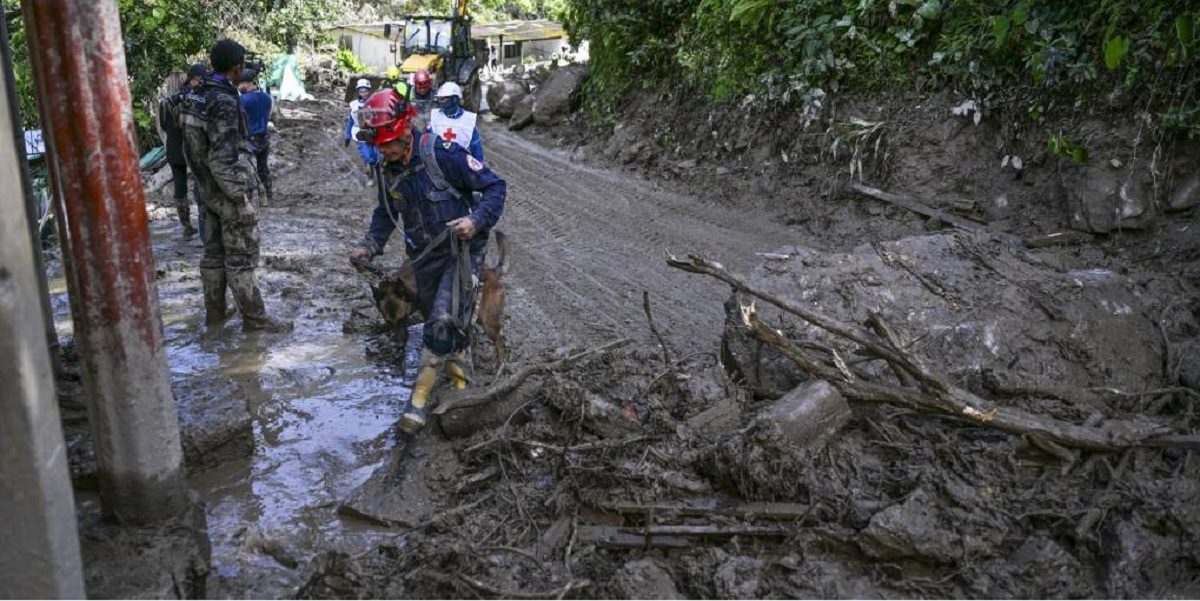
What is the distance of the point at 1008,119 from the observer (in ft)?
29.7

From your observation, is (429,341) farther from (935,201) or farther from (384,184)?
(935,201)

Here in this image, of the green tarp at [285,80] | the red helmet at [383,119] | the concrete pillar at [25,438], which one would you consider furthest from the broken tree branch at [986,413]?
the green tarp at [285,80]

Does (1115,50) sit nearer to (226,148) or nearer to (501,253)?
(501,253)

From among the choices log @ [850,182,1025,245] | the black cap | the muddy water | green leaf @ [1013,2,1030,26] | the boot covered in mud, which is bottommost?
the muddy water

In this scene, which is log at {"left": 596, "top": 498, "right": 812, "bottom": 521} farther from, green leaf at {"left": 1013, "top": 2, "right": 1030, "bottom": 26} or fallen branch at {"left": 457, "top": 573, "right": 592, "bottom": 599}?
green leaf at {"left": 1013, "top": 2, "right": 1030, "bottom": 26}

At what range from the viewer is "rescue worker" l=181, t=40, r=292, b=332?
6.40m

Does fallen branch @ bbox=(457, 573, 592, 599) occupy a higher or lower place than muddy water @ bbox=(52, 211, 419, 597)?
higher

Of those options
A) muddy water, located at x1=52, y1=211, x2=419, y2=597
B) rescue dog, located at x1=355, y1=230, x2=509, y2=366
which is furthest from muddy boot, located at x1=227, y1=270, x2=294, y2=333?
rescue dog, located at x1=355, y1=230, x2=509, y2=366

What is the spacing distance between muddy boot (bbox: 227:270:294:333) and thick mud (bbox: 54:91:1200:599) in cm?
13

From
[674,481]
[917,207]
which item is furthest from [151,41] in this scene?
[674,481]

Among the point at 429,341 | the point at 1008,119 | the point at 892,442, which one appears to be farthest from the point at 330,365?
the point at 1008,119

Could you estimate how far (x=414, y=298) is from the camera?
20.2ft

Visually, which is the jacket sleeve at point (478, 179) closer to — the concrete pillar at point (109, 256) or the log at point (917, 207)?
the concrete pillar at point (109, 256)

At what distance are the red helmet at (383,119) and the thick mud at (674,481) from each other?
1.61m
